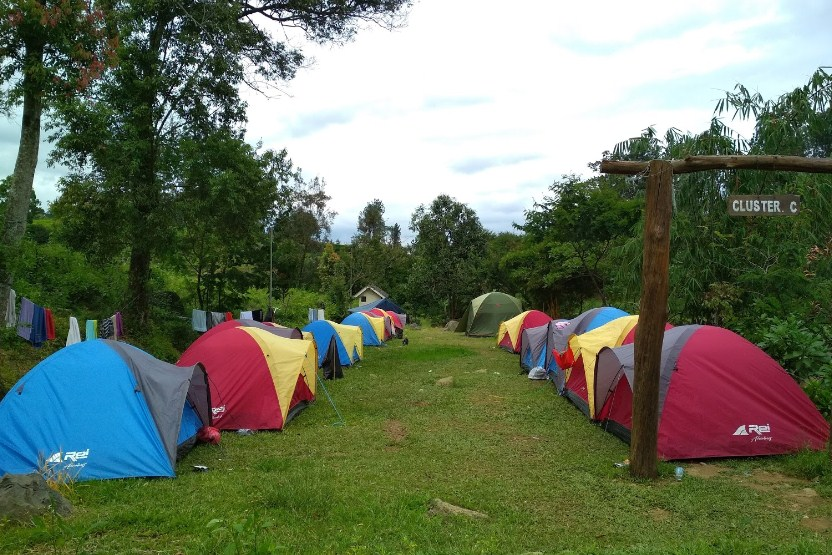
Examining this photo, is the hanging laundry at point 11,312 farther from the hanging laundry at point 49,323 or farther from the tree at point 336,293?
the tree at point 336,293

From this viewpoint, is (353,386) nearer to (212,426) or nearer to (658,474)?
(212,426)

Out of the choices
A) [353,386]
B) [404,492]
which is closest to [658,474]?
[404,492]

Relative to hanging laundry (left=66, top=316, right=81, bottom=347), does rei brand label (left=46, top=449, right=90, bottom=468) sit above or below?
below

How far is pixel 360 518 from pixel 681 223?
29.5 feet

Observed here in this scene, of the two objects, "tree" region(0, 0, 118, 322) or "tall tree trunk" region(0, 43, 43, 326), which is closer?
"tree" region(0, 0, 118, 322)

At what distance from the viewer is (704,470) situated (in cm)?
694

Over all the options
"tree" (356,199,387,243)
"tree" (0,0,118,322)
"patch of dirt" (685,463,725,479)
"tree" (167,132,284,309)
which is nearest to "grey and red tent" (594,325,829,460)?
"patch of dirt" (685,463,725,479)

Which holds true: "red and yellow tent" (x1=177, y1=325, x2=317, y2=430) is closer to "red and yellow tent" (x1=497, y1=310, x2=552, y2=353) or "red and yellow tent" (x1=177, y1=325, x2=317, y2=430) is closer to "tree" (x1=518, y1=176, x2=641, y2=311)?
"red and yellow tent" (x1=497, y1=310, x2=552, y2=353)

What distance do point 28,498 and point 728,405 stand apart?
7.47 m

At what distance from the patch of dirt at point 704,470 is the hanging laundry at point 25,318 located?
11.2 metres

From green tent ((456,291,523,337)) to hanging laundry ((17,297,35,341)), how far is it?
62.8ft

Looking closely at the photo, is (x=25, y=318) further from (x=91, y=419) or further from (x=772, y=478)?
(x=772, y=478)

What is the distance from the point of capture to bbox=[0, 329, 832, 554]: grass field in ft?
15.0

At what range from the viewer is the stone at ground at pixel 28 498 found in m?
4.77
